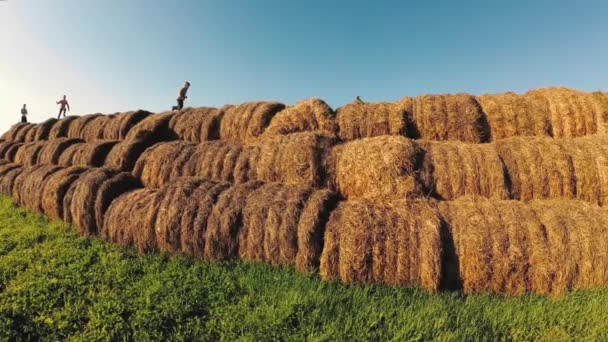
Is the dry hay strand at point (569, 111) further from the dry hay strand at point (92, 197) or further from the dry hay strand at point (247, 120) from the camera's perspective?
the dry hay strand at point (92, 197)

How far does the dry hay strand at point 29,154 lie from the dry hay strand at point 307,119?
1207cm

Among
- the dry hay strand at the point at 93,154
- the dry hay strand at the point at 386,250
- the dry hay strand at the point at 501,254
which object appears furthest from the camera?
the dry hay strand at the point at 93,154

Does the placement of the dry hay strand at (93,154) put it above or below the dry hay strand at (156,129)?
below

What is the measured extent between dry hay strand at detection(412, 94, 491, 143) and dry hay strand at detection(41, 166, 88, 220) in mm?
10954

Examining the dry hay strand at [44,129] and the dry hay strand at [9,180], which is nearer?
the dry hay strand at [9,180]

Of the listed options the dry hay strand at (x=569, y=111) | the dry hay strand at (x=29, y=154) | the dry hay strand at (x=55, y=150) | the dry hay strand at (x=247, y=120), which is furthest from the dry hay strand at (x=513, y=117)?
the dry hay strand at (x=29, y=154)

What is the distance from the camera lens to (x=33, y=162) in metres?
16.5

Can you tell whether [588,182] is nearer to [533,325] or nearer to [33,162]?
[533,325]

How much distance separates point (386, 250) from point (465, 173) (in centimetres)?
334

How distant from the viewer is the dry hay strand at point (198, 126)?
45.4 feet

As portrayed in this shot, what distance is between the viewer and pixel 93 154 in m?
12.9

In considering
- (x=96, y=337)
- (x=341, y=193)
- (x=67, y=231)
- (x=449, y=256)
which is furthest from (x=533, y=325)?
(x=67, y=231)

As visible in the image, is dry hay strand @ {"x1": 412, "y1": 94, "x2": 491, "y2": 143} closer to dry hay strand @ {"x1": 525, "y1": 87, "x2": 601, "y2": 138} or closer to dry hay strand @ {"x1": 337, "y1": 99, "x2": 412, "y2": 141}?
dry hay strand @ {"x1": 337, "y1": 99, "x2": 412, "y2": 141}

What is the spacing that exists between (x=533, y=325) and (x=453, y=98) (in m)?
7.51
